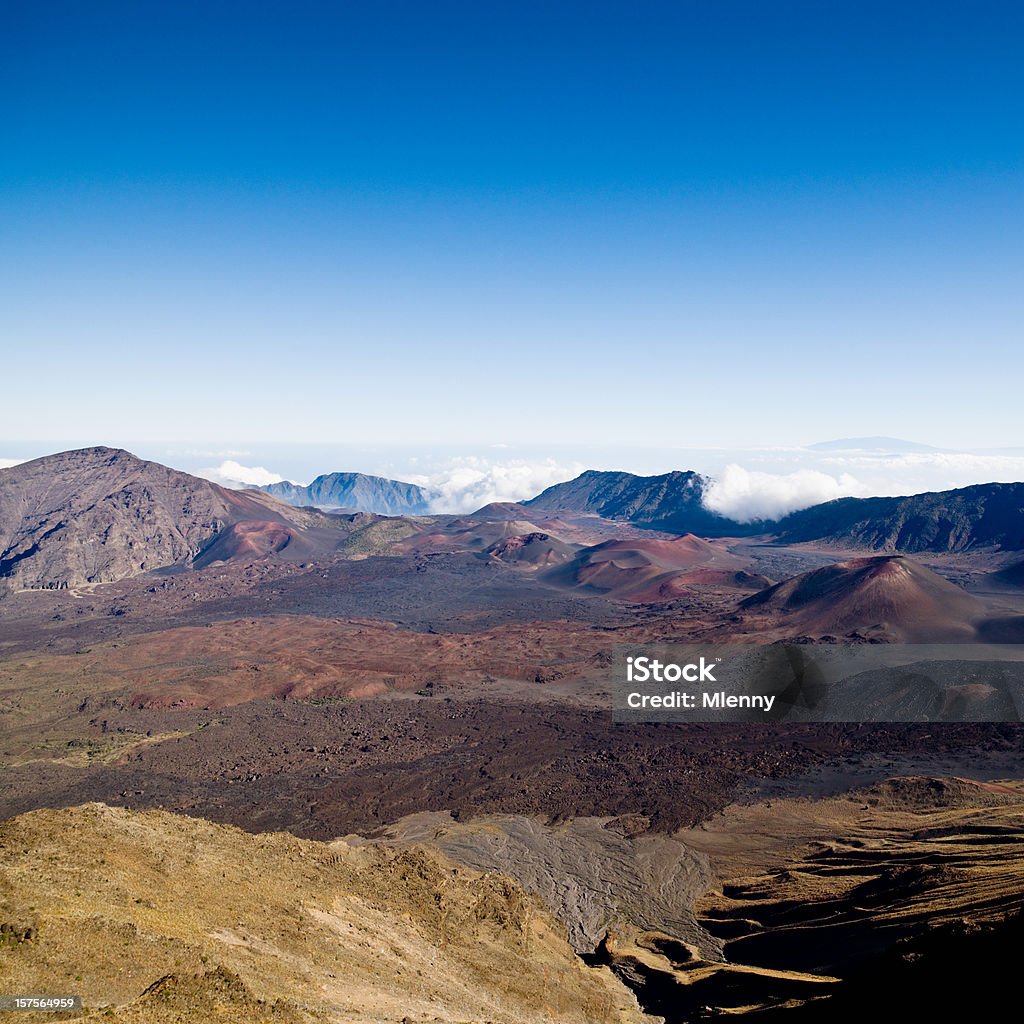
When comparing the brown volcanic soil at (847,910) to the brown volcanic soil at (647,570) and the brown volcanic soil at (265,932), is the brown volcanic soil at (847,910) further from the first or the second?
the brown volcanic soil at (647,570)

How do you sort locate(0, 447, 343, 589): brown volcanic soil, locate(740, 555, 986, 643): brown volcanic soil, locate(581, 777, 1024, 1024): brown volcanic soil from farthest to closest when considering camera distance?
locate(0, 447, 343, 589): brown volcanic soil, locate(740, 555, 986, 643): brown volcanic soil, locate(581, 777, 1024, 1024): brown volcanic soil

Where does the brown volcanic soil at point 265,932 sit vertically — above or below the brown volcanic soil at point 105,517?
below

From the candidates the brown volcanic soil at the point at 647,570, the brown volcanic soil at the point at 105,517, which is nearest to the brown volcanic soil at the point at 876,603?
the brown volcanic soil at the point at 647,570

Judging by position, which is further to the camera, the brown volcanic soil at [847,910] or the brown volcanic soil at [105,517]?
the brown volcanic soil at [105,517]

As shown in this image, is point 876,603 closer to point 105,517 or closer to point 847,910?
point 847,910

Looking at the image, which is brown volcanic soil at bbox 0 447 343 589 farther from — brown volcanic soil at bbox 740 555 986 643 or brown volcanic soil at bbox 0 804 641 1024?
brown volcanic soil at bbox 0 804 641 1024

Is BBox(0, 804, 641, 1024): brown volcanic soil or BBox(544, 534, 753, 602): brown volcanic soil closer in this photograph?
BBox(0, 804, 641, 1024): brown volcanic soil

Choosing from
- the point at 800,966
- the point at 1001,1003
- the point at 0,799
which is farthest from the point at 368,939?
the point at 0,799

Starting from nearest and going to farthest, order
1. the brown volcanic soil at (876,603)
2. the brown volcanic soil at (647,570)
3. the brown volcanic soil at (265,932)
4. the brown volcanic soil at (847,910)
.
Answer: the brown volcanic soil at (265,932) < the brown volcanic soil at (847,910) < the brown volcanic soil at (876,603) < the brown volcanic soil at (647,570)

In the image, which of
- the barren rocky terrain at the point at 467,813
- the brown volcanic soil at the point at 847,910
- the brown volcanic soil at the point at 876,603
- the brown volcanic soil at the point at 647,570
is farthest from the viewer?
the brown volcanic soil at the point at 647,570

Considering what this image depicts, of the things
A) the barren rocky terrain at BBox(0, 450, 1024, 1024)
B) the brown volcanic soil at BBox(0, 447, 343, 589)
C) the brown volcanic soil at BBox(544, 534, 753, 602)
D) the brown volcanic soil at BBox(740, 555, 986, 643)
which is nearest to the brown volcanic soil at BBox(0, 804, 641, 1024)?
the barren rocky terrain at BBox(0, 450, 1024, 1024)

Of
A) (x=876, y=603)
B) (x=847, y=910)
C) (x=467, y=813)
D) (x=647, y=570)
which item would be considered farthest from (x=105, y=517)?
(x=847, y=910)

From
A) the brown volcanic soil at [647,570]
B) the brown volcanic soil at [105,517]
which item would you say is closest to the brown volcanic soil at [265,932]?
the brown volcanic soil at [647,570]
